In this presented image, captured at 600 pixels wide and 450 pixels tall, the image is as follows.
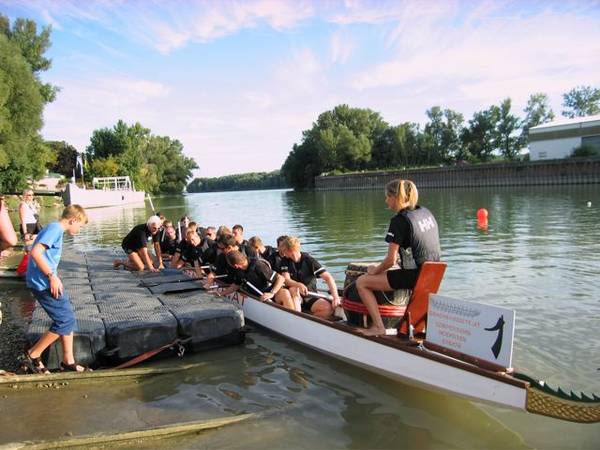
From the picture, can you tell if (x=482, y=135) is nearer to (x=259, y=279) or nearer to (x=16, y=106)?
(x=16, y=106)

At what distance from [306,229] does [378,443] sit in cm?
2067

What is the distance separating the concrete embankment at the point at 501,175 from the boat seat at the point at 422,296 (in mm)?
55522

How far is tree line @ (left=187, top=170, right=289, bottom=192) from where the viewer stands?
170 meters

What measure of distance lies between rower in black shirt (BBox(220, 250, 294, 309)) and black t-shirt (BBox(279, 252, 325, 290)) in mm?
215

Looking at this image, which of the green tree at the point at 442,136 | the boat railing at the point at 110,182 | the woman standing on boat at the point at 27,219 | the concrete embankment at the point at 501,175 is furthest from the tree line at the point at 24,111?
the green tree at the point at 442,136

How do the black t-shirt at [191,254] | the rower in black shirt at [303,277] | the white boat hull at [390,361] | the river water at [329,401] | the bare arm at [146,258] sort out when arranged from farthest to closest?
the bare arm at [146,258]
the black t-shirt at [191,254]
the rower in black shirt at [303,277]
the river water at [329,401]
the white boat hull at [390,361]

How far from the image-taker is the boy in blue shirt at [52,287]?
5.69 meters

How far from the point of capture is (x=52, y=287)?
18.8 feet

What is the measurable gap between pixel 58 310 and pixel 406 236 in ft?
13.9

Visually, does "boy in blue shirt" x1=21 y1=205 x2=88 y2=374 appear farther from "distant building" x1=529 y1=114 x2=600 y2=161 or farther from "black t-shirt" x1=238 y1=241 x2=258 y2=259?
"distant building" x1=529 y1=114 x2=600 y2=161

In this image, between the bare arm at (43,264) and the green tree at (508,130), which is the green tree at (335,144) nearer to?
the green tree at (508,130)

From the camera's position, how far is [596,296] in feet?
32.3

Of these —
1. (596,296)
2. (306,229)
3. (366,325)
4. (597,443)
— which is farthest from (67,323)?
(306,229)

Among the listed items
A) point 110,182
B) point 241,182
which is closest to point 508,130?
point 110,182
